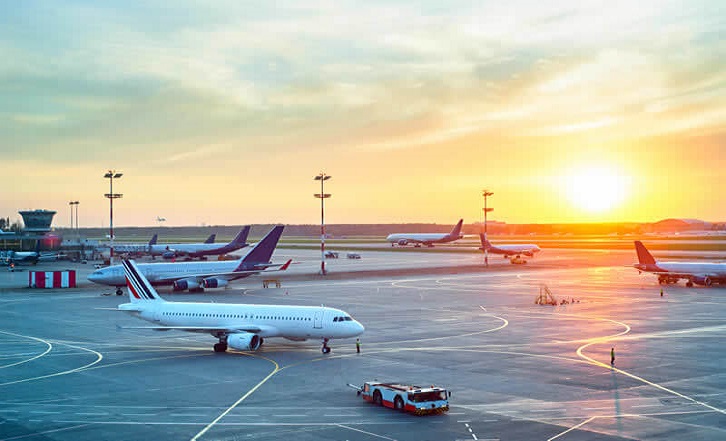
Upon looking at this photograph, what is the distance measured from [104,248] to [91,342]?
14227cm

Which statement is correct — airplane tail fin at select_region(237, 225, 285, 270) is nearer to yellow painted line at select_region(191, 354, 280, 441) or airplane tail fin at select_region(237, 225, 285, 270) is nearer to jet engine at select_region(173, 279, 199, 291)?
jet engine at select_region(173, 279, 199, 291)

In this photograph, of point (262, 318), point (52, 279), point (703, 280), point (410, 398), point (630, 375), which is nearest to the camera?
point (410, 398)

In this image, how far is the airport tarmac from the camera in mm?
33031

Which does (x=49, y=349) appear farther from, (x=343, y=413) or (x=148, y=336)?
(x=343, y=413)

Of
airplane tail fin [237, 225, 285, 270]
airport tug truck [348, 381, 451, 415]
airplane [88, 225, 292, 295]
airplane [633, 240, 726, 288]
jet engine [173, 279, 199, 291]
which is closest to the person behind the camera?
airport tug truck [348, 381, 451, 415]

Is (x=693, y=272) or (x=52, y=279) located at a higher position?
(x=693, y=272)

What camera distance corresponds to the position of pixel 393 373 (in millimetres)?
45219

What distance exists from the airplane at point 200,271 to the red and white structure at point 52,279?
11391mm

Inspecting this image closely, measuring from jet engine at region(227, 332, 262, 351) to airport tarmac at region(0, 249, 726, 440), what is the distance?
122 cm

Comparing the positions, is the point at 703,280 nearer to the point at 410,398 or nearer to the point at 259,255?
the point at 259,255

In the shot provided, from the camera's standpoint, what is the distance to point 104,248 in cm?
19275

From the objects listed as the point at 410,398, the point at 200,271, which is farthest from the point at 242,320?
the point at 200,271

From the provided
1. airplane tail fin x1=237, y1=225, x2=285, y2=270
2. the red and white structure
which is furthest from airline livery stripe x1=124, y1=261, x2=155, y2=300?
the red and white structure

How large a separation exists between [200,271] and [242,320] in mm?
48139
